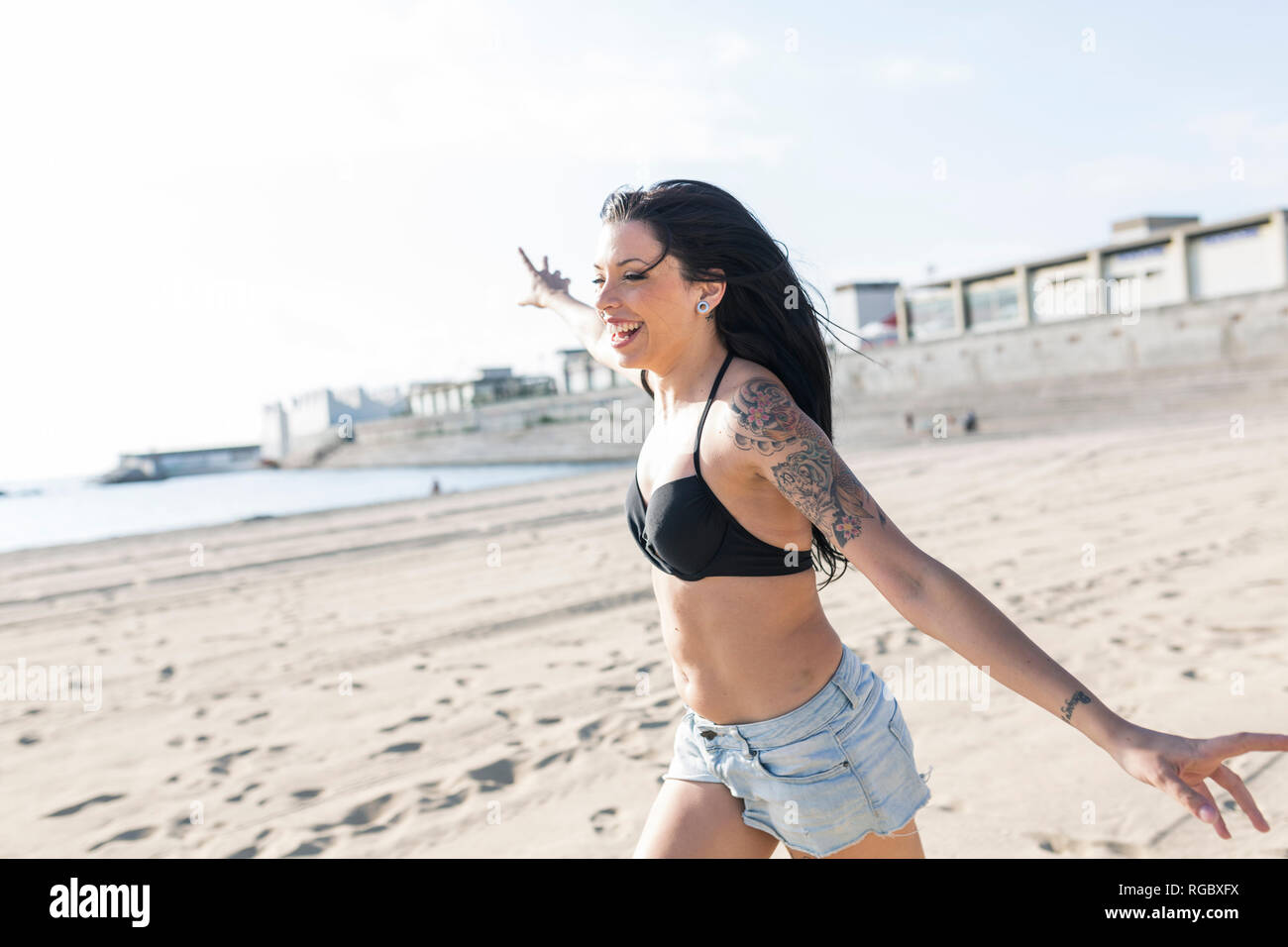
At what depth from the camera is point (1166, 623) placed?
5.52 m

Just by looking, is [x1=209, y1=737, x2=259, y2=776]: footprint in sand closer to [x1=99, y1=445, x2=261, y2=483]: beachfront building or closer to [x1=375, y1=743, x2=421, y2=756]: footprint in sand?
[x1=375, y1=743, x2=421, y2=756]: footprint in sand

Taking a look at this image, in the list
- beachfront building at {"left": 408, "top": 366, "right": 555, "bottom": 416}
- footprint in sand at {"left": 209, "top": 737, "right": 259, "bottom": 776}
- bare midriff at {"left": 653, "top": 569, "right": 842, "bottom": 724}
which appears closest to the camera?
A: bare midriff at {"left": 653, "top": 569, "right": 842, "bottom": 724}

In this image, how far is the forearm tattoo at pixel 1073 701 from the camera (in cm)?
166

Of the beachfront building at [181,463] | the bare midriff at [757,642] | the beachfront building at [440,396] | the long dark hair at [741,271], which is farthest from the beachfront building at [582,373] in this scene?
the bare midriff at [757,642]

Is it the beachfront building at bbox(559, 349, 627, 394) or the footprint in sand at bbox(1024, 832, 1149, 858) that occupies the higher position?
the beachfront building at bbox(559, 349, 627, 394)

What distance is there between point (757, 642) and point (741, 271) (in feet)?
2.99

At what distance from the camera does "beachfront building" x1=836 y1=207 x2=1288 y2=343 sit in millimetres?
33375

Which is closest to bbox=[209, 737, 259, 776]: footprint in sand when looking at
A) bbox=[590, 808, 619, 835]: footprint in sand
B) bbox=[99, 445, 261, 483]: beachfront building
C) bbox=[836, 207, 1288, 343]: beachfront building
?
bbox=[590, 808, 619, 835]: footprint in sand

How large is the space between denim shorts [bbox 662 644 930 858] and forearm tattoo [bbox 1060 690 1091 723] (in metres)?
0.53

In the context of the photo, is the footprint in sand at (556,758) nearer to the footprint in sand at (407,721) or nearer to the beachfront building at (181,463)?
the footprint in sand at (407,721)

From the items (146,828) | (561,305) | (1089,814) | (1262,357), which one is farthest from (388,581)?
(1262,357)

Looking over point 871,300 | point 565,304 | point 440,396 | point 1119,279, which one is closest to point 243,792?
point 565,304

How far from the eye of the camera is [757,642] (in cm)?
215
